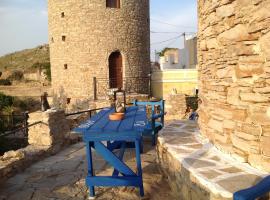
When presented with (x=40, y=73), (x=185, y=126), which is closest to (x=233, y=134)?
(x=185, y=126)

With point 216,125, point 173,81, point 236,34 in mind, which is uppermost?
point 236,34

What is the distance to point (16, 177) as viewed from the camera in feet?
15.5

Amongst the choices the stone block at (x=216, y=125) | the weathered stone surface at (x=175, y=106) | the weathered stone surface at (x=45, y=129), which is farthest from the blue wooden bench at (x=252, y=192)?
the weathered stone surface at (x=175, y=106)

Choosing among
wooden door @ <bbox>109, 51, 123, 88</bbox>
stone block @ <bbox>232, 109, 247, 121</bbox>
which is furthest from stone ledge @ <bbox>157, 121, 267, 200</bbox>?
wooden door @ <bbox>109, 51, 123, 88</bbox>

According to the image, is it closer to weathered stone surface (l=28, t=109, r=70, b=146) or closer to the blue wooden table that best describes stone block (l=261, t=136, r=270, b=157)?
the blue wooden table

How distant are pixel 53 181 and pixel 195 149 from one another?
220 cm

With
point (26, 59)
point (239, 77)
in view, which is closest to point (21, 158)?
point (239, 77)

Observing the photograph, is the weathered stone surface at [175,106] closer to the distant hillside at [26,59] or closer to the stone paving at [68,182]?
the stone paving at [68,182]

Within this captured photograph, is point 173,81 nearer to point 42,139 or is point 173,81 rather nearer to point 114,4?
point 114,4

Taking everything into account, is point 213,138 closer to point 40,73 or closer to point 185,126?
point 185,126

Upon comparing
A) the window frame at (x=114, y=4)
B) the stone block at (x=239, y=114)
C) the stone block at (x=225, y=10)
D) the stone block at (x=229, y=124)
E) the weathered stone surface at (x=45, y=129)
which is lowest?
the weathered stone surface at (x=45, y=129)

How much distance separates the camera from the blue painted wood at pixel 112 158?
371 centimetres

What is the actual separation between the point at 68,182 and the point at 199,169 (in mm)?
2209

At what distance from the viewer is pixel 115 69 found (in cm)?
1745
